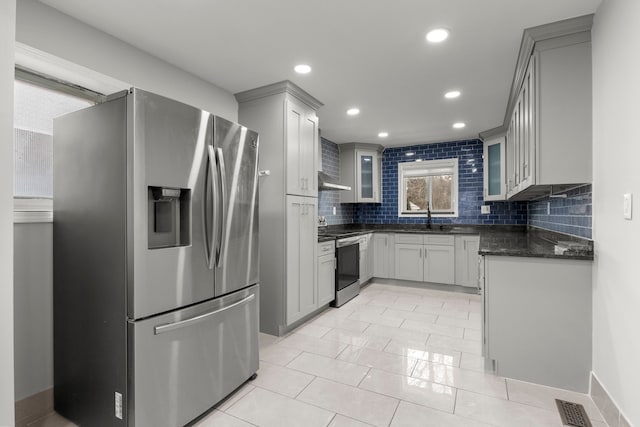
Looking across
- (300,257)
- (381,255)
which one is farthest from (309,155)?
(381,255)

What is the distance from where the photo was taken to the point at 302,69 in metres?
2.70

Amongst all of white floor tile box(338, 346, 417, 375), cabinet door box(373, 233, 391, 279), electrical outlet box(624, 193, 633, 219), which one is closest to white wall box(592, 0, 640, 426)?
electrical outlet box(624, 193, 633, 219)

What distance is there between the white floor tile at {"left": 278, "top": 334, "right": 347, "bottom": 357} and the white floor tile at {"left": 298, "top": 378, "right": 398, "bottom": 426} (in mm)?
500

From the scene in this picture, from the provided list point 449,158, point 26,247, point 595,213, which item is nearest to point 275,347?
point 26,247

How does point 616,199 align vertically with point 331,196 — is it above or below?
below

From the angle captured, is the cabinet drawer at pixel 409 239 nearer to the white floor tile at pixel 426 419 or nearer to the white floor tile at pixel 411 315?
the white floor tile at pixel 411 315

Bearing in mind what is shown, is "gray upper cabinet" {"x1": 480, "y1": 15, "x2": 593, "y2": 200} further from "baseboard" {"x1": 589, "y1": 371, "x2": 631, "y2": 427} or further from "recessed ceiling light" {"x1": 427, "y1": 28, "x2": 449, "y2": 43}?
"baseboard" {"x1": 589, "y1": 371, "x2": 631, "y2": 427}

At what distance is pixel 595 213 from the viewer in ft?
6.61

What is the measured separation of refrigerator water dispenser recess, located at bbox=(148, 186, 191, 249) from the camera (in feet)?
5.49

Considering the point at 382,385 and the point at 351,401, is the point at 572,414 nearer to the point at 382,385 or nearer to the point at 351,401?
the point at 382,385

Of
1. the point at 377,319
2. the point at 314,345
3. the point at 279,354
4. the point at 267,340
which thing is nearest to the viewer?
the point at 279,354

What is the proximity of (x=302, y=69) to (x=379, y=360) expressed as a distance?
2.50m

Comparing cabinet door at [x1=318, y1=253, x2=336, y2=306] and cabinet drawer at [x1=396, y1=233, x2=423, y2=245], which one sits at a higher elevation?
cabinet drawer at [x1=396, y1=233, x2=423, y2=245]

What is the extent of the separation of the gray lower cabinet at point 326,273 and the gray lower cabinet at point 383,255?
146cm
